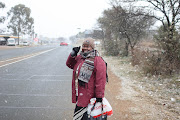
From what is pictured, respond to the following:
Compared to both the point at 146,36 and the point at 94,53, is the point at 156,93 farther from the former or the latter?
the point at 146,36

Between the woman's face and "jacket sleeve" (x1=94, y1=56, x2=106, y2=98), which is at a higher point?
the woman's face

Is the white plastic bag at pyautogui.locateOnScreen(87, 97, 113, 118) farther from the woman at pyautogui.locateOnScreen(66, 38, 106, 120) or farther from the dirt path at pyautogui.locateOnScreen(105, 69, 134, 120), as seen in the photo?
the dirt path at pyautogui.locateOnScreen(105, 69, 134, 120)

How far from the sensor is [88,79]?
2701 millimetres

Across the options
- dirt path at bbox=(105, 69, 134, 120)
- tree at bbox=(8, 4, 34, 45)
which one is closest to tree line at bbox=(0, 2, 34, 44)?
tree at bbox=(8, 4, 34, 45)

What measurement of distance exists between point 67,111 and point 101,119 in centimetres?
194

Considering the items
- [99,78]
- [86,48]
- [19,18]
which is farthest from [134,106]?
[19,18]

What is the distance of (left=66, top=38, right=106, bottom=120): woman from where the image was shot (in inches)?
105

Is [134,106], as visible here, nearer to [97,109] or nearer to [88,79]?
[97,109]

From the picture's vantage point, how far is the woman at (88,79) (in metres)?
2.67

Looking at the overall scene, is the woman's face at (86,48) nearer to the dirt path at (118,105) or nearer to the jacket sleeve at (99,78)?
the jacket sleeve at (99,78)

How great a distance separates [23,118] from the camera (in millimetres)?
3971

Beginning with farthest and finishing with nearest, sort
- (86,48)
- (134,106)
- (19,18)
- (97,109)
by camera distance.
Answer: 1. (19,18)
2. (134,106)
3. (86,48)
4. (97,109)

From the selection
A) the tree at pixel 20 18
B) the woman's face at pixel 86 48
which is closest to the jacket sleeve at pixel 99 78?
the woman's face at pixel 86 48

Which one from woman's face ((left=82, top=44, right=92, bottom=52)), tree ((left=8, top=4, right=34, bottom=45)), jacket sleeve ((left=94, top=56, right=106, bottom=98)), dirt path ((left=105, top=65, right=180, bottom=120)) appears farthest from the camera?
tree ((left=8, top=4, right=34, bottom=45))
